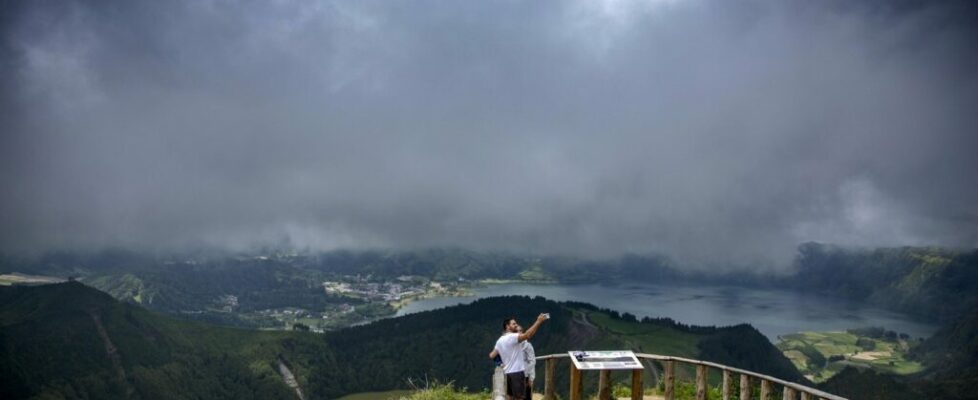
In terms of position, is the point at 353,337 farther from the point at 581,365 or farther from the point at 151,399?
the point at 581,365

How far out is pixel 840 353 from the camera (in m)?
165

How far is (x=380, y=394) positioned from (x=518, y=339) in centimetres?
14861

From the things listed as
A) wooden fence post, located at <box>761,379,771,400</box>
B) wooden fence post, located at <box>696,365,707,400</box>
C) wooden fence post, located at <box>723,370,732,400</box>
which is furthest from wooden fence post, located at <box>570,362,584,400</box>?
wooden fence post, located at <box>761,379,771,400</box>

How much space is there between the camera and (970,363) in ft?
494

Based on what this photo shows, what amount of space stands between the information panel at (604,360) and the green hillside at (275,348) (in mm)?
121922

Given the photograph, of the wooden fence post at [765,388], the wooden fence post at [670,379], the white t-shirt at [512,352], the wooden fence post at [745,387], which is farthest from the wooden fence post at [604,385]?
the wooden fence post at [765,388]

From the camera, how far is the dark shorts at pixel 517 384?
10258mm

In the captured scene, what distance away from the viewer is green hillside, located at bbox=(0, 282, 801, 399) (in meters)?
137

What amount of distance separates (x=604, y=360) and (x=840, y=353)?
7498 inches

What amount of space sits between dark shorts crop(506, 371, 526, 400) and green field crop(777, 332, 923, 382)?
5837 inches

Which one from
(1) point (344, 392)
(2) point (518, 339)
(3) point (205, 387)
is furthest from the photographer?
(1) point (344, 392)

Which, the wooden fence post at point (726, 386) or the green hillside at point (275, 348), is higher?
the wooden fence post at point (726, 386)

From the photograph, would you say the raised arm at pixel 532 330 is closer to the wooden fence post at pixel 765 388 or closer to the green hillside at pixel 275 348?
the wooden fence post at pixel 765 388

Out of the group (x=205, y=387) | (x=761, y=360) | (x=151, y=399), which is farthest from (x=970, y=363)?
(x=151, y=399)
